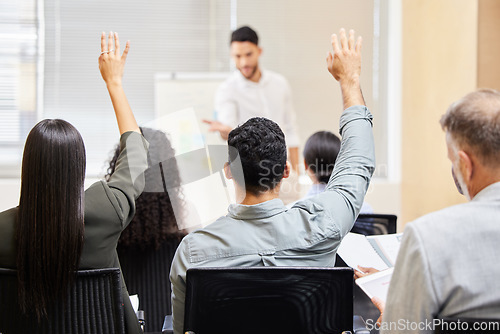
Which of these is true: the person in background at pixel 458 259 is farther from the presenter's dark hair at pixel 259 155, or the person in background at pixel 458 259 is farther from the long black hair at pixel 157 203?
the long black hair at pixel 157 203

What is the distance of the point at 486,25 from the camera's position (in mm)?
3898

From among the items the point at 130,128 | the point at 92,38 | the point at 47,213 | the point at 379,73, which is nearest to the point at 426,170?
the point at 379,73

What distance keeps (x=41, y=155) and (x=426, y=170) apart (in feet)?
13.0

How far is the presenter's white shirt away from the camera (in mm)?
4602

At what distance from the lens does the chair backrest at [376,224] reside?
6.69 feet

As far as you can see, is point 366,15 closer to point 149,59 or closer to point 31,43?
point 149,59

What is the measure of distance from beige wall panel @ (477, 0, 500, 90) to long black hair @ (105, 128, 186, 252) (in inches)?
103

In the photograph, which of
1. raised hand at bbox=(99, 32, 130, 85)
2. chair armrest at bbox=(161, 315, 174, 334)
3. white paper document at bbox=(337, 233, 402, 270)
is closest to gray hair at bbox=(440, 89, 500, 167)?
white paper document at bbox=(337, 233, 402, 270)

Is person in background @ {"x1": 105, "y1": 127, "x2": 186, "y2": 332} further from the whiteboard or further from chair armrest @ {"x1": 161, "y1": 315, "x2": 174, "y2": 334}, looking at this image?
the whiteboard

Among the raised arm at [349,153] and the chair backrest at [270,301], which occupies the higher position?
the raised arm at [349,153]

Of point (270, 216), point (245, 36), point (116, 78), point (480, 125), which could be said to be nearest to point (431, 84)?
point (245, 36)

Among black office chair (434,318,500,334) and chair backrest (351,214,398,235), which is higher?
chair backrest (351,214,398,235)

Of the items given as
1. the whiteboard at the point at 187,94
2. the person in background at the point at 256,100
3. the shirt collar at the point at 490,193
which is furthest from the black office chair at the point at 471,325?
the whiteboard at the point at 187,94

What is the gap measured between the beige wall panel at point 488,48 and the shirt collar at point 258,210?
2.95 meters
